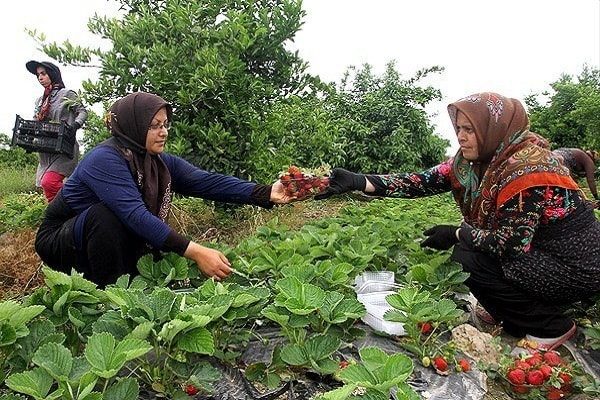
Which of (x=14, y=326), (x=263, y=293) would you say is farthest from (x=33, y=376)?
(x=263, y=293)

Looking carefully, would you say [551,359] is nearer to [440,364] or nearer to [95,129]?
[440,364]

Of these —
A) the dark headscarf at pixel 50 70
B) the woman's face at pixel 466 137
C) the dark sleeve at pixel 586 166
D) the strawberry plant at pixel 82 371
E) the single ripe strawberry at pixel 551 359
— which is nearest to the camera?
the strawberry plant at pixel 82 371

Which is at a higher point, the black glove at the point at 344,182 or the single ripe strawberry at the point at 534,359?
the black glove at the point at 344,182

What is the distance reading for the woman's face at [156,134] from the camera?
2.94 metres

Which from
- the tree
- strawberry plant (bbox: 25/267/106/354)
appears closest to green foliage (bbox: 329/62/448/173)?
the tree

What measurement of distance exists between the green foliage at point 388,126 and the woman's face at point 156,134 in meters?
5.94

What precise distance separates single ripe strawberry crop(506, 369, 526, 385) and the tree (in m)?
2.87

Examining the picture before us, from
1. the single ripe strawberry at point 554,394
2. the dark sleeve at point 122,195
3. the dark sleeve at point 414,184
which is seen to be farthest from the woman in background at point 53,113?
the single ripe strawberry at point 554,394

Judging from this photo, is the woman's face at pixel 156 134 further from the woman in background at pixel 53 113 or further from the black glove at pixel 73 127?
the woman in background at pixel 53 113

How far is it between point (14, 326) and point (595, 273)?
221cm

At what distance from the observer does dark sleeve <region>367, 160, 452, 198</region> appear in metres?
3.13

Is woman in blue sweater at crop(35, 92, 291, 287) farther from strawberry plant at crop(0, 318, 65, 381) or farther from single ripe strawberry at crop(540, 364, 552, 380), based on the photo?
single ripe strawberry at crop(540, 364, 552, 380)

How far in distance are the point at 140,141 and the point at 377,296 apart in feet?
4.47

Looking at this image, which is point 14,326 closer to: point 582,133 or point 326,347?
point 326,347
